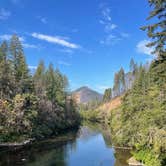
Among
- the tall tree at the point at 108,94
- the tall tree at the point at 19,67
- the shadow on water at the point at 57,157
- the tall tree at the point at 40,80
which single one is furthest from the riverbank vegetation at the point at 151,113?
the tall tree at the point at 108,94

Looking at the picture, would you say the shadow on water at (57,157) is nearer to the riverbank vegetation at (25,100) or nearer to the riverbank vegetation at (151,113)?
the riverbank vegetation at (151,113)

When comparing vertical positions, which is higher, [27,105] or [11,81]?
[11,81]

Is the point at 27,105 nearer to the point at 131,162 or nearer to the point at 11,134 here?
the point at 11,134

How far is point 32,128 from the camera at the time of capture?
179ft

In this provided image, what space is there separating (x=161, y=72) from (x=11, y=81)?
45.9 meters

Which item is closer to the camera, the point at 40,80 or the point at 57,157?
the point at 57,157

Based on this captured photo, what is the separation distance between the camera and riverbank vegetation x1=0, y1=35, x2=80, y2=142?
4900 cm

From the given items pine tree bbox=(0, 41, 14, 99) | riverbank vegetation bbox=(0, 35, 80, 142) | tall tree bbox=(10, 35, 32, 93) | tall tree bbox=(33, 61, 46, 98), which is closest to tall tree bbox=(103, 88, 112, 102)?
riverbank vegetation bbox=(0, 35, 80, 142)

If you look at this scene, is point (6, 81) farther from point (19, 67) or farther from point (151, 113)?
point (151, 113)

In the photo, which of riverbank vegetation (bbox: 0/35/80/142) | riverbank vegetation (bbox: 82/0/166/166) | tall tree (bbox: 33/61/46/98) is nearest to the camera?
riverbank vegetation (bbox: 82/0/166/166)

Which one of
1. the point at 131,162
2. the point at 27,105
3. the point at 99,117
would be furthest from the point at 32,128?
the point at 99,117

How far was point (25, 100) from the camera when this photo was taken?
5403cm

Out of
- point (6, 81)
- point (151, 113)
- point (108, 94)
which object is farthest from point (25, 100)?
point (108, 94)

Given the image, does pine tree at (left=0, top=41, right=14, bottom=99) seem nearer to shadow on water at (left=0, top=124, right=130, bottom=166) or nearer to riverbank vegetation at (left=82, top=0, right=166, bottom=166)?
shadow on water at (left=0, top=124, right=130, bottom=166)
